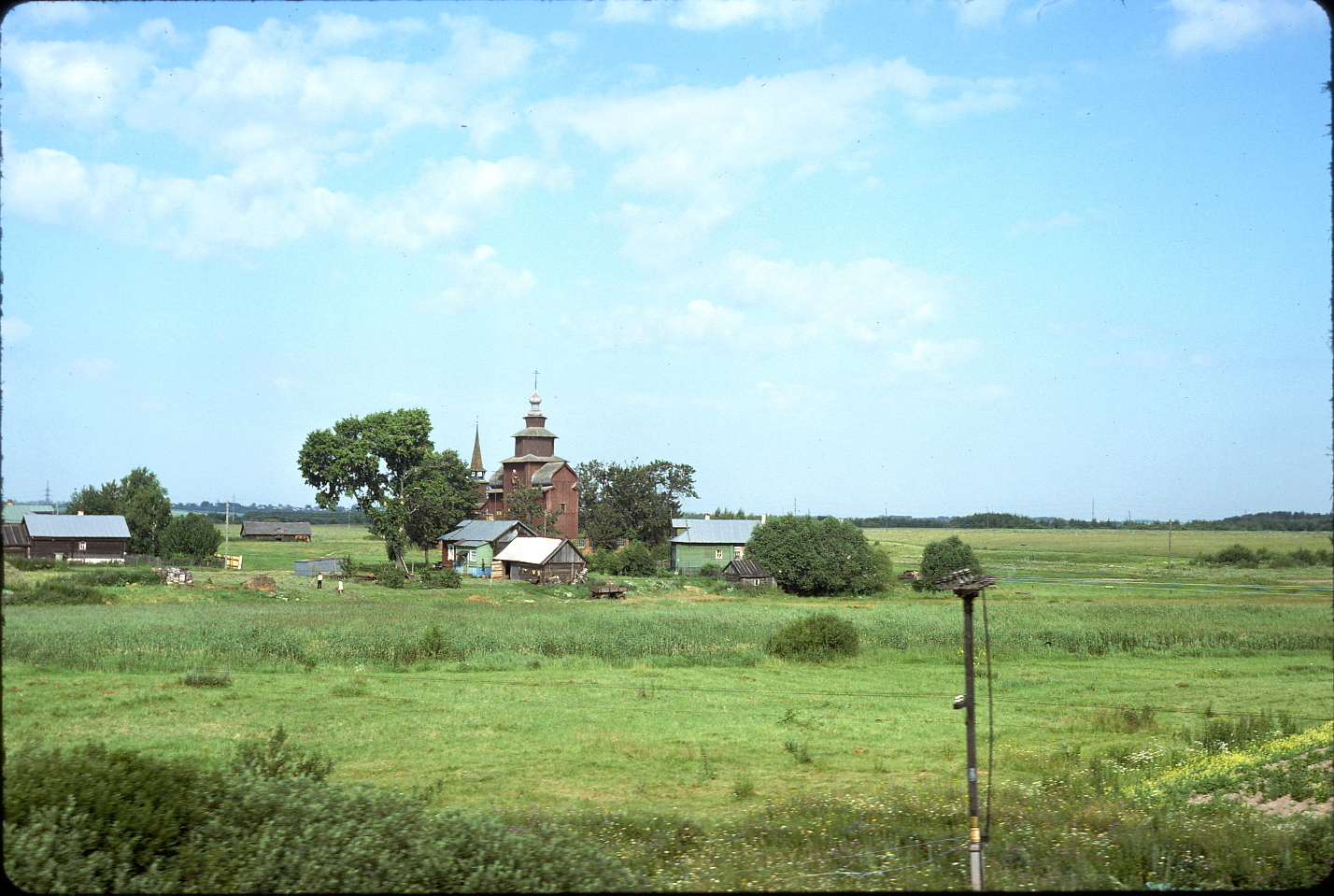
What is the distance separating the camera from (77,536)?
2525 inches

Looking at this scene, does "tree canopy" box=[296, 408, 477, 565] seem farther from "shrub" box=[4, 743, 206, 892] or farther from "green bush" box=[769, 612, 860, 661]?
"shrub" box=[4, 743, 206, 892]

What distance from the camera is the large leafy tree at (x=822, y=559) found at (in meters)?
60.5

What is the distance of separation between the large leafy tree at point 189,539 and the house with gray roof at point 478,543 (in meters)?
17.8

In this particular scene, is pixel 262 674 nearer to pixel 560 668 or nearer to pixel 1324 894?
pixel 560 668

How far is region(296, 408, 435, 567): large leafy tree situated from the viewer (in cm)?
6675

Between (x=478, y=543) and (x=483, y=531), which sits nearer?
(x=478, y=543)

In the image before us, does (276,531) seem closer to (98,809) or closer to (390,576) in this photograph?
(390,576)

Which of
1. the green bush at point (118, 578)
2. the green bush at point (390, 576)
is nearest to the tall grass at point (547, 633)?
the green bush at point (118, 578)

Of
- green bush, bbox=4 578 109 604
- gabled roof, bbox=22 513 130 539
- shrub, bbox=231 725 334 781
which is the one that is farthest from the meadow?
gabled roof, bbox=22 513 130 539

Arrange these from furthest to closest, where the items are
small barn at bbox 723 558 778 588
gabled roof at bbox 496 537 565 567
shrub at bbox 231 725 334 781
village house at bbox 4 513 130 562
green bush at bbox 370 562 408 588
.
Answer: small barn at bbox 723 558 778 588
village house at bbox 4 513 130 562
gabled roof at bbox 496 537 565 567
green bush at bbox 370 562 408 588
shrub at bbox 231 725 334 781

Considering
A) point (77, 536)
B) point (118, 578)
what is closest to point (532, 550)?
point (118, 578)

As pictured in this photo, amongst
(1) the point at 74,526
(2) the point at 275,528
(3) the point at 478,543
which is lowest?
(2) the point at 275,528

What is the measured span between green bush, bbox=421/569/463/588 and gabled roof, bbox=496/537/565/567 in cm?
543

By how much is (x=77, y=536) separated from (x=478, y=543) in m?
29.6
